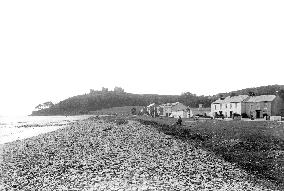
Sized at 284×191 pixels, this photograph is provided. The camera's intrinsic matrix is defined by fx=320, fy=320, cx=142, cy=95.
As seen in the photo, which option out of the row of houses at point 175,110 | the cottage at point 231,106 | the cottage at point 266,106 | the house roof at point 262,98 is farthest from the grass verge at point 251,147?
the row of houses at point 175,110

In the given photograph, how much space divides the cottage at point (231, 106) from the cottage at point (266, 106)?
233 cm

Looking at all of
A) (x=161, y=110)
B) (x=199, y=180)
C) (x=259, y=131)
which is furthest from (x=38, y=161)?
(x=161, y=110)

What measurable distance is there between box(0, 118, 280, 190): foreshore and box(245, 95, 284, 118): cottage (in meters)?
45.8

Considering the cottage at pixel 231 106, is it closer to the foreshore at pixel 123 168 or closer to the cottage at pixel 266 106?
the cottage at pixel 266 106

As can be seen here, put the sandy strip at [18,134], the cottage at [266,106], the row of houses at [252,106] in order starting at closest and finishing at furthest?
the sandy strip at [18,134] → the cottage at [266,106] → the row of houses at [252,106]

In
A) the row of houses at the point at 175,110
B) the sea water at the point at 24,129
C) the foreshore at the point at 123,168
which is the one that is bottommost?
the sea water at the point at 24,129

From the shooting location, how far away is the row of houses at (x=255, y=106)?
243 feet

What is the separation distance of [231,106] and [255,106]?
8.60 metres

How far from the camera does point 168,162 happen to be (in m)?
26.4

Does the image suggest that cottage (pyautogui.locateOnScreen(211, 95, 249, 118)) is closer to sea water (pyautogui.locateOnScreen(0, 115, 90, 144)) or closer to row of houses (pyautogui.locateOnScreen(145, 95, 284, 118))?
row of houses (pyautogui.locateOnScreen(145, 95, 284, 118))

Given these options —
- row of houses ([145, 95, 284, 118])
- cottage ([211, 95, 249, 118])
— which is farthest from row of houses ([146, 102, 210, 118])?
row of houses ([145, 95, 284, 118])

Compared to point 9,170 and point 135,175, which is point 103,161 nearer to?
point 135,175

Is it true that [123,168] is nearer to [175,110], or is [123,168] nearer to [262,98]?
[262,98]

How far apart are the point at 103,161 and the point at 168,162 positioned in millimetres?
5444
